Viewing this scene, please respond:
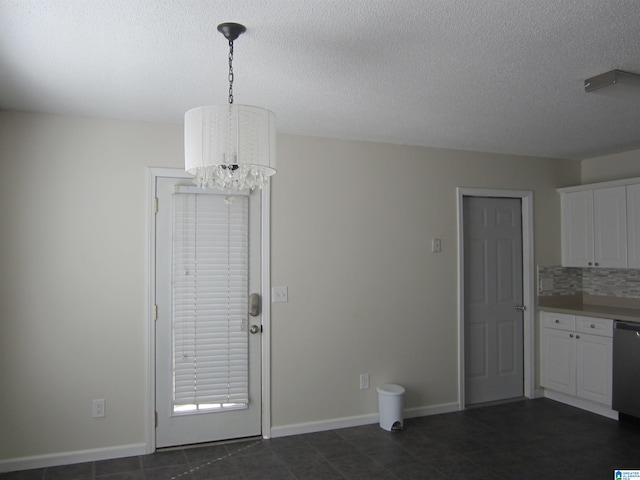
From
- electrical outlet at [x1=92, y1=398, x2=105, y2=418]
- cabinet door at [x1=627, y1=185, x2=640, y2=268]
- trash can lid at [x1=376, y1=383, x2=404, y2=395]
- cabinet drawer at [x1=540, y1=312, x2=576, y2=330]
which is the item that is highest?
cabinet door at [x1=627, y1=185, x2=640, y2=268]

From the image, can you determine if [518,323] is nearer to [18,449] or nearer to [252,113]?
[252,113]

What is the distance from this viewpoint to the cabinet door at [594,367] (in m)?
4.23

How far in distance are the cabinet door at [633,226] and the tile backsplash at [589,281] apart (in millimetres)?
354

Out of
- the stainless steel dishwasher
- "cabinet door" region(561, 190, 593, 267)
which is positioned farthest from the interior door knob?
"cabinet door" region(561, 190, 593, 267)

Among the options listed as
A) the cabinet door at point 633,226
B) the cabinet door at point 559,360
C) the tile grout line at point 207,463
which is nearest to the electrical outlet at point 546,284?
the cabinet door at point 559,360

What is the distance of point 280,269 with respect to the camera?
3.92 m

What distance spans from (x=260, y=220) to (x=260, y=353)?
106 centimetres

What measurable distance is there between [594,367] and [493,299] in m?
1.03

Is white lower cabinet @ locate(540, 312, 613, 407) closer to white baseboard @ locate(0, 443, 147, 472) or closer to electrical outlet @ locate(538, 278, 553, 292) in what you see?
electrical outlet @ locate(538, 278, 553, 292)

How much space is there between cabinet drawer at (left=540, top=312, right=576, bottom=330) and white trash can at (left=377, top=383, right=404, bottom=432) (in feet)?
6.03

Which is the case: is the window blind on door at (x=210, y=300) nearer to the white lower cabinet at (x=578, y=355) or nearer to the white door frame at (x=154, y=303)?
the white door frame at (x=154, y=303)

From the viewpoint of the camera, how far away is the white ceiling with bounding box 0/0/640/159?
6.49ft

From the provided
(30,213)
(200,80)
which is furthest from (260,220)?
(30,213)

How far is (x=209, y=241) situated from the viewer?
3717 millimetres
